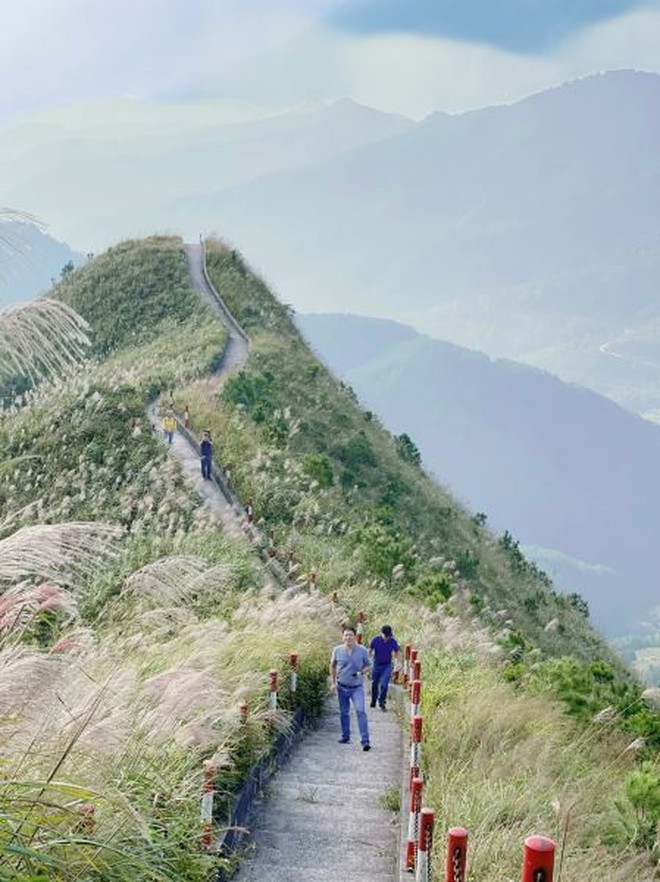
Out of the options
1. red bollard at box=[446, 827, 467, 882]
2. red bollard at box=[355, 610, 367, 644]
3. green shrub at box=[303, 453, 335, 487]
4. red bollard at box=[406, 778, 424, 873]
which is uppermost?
green shrub at box=[303, 453, 335, 487]

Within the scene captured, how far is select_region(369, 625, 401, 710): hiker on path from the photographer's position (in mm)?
12820

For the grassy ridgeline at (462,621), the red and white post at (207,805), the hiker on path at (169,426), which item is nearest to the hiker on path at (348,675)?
the grassy ridgeline at (462,621)

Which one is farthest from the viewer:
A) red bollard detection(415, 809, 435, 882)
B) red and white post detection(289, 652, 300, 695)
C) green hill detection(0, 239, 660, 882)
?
red and white post detection(289, 652, 300, 695)

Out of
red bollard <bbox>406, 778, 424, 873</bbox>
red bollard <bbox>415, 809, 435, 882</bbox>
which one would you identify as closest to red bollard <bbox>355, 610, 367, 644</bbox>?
red bollard <bbox>406, 778, 424, 873</bbox>

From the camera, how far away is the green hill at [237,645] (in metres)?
5.62

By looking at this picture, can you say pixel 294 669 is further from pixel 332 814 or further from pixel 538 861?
pixel 538 861

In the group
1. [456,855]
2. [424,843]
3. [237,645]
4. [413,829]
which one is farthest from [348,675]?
[456,855]

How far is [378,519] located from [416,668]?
17.4 meters

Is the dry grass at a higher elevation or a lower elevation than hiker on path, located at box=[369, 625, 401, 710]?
higher

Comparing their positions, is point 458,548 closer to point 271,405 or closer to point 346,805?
point 271,405

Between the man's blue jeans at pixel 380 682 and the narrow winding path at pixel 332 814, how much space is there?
298 mm

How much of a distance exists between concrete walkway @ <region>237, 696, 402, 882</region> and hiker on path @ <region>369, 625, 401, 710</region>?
1.31m

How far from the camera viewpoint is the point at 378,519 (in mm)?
28828

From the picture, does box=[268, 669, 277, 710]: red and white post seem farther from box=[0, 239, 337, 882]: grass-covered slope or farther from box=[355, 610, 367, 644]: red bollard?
box=[355, 610, 367, 644]: red bollard
